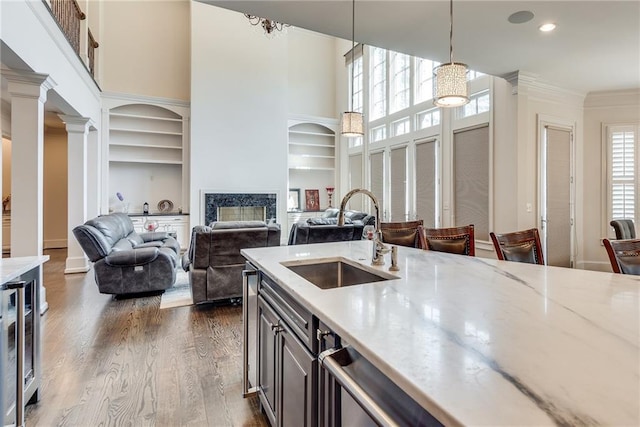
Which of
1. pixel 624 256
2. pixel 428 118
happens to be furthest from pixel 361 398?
pixel 428 118

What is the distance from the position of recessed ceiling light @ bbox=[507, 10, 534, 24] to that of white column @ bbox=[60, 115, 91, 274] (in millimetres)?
6179

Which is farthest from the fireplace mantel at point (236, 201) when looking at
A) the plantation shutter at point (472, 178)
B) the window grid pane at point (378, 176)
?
the plantation shutter at point (472, 178)

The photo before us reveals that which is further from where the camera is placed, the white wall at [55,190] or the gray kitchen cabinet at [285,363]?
the white wall at [55,190]

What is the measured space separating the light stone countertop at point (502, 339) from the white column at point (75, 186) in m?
5.32

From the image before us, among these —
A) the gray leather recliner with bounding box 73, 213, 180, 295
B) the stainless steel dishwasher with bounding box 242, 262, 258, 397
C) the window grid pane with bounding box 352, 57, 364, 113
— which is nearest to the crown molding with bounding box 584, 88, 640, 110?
the window grid pane with bounding box 352, 57, 364, 113

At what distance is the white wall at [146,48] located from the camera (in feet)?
24.3

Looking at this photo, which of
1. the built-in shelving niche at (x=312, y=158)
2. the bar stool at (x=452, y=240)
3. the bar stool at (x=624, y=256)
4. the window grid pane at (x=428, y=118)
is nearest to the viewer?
the bar stool at (x=624, y=256)

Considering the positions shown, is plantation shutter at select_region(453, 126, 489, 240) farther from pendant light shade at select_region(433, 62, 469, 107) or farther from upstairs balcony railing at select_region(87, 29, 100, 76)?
upstairs balcony railing at select_region(87, 29, 100, 76)

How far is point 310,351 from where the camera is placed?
1150 millimetres

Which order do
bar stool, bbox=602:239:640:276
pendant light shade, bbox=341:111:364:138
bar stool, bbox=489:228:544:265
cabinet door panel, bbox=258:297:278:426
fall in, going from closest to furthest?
cabinet door panel, bbox=258:297:278:426 → bar stool, bbox=602:239:640:276 → bar stool, bbox=489:228:544:265 → pendant light shade, bbox=341:111:364:138

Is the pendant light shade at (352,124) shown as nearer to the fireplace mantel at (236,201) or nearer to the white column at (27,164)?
the white column at (27,164)

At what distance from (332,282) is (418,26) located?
2768 mm

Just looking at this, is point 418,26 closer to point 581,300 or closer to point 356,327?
point 581,300

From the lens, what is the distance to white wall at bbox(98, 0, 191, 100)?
741 cm
